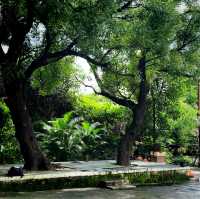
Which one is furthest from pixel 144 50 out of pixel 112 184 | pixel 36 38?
pixel 112 184

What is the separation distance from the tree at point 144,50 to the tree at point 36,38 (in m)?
0.74

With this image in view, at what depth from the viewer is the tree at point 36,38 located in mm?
11523

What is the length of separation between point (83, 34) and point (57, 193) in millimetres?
4132

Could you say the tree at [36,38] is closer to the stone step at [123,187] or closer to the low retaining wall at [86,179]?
the low retaining wall at [86,179]

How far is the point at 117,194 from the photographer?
1234cm

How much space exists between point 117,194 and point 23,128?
382cm

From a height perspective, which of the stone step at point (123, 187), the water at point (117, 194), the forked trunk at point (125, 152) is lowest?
the water at point (117, 194)

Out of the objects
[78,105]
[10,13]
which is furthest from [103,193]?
[78,105]

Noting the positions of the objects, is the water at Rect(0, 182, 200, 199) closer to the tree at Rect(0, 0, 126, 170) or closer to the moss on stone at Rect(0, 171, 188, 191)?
the moss on stone at Rect(0, 171, 188, 191)

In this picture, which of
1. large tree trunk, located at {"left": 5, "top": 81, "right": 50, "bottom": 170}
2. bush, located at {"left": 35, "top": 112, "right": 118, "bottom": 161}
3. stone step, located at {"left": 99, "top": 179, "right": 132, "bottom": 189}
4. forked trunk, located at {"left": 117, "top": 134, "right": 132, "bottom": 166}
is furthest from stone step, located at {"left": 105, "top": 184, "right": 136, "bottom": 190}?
bush, located at {"left": 35, "top": 112, "right": 118, "bottom": 161}

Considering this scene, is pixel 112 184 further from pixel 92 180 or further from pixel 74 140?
pixel 74 140

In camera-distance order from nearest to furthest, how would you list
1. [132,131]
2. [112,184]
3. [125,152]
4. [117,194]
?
[117,194] → [112,184] → [125,152] → [132,131]

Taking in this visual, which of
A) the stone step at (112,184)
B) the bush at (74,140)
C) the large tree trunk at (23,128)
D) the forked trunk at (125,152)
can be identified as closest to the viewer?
the stone step at (112,184)

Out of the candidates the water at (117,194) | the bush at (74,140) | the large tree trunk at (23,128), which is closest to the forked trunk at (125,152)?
the bush at (74,140)
